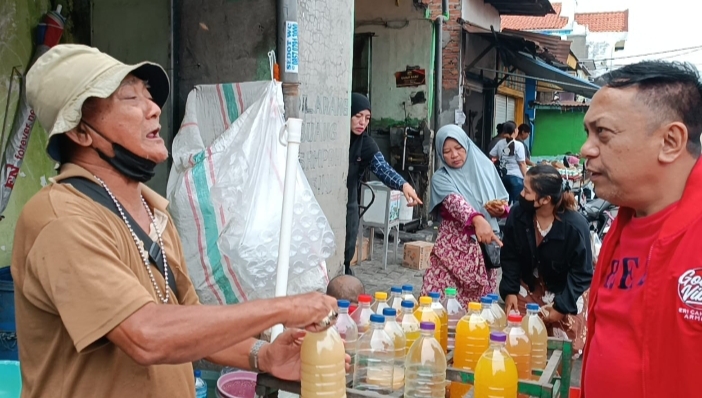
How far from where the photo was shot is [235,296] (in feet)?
12.8

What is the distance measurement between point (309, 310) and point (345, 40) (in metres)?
4.03

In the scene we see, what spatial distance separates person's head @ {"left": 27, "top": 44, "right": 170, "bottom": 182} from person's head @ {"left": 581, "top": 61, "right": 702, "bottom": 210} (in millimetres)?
1325

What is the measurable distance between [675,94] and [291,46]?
3.05 m

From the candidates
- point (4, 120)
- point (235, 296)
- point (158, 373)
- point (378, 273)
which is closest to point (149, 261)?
point (158, 373)

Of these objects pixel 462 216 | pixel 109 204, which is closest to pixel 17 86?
pixel 462 216

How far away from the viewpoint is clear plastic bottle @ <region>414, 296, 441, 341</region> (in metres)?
2.61

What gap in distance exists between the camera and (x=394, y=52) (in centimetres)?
1109

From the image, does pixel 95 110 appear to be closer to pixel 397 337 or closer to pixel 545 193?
→ pixel 397 337

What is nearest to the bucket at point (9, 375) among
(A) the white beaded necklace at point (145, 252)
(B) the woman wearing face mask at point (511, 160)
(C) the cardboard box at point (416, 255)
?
(A) the white beaded necklace at point (145, 252)

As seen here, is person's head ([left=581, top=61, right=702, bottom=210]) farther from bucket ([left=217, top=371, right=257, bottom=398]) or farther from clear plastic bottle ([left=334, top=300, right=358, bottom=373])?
bucket ([left=217, top=371, right=257, bottom=398])

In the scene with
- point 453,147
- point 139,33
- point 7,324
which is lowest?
point 7,324

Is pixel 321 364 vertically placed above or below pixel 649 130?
below

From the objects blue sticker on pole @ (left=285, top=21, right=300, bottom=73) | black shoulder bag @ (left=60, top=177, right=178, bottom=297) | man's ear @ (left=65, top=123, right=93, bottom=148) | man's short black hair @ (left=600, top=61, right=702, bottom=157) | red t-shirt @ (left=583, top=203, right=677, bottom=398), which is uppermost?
blue sticker on pole @ (left=285, top=21, right=300, bottom=73)

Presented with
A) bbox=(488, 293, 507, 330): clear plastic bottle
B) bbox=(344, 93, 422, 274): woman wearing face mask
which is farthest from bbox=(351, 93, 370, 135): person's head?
bbox=(488, 293, 507, 330): clear plastic bottle
